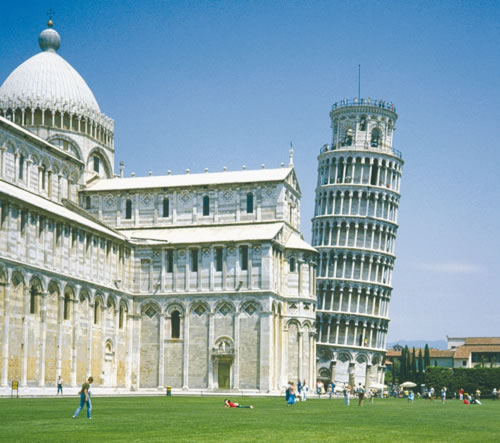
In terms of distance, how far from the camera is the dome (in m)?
79.4

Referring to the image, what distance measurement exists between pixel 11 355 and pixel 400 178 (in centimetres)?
6681

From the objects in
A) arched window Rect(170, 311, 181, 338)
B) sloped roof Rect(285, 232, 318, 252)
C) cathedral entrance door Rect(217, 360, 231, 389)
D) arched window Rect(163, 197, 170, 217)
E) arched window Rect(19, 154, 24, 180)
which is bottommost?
cathedral entrance door Rect(217, 360, 231, 389)

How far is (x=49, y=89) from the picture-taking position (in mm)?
80000

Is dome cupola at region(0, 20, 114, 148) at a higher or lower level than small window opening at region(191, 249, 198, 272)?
higher

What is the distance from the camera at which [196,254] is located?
74625 mm

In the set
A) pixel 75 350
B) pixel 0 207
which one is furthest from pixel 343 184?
pixel 0 207

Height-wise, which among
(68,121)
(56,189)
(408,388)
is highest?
(68,121)

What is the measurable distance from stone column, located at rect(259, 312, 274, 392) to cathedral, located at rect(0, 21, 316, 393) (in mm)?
103

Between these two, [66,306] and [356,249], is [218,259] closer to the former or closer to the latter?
[66,306]

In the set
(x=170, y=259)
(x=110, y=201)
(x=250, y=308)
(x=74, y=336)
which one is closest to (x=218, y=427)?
(x=74, y=336)

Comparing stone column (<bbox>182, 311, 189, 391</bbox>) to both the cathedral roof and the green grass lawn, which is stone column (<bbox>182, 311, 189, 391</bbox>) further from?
the green grass lawn

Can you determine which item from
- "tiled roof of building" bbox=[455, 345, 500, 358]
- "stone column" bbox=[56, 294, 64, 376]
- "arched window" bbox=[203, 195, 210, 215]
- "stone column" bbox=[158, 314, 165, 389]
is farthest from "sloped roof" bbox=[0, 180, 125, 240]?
"tiled roof of building" bbox=[455, 345, 500, 358]

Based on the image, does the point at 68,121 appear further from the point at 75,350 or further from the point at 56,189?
the point at 75,350

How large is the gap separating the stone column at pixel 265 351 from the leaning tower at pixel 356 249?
110 ft
